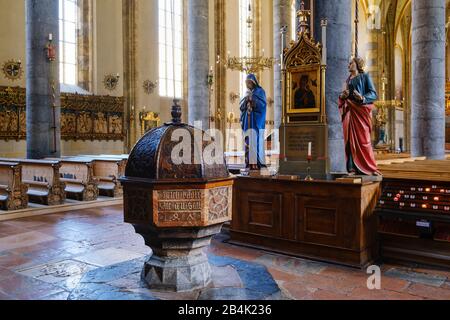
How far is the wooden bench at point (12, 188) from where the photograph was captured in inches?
326

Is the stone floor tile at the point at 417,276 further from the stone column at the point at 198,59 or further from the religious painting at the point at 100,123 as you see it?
the religious painting at the point at 100,123

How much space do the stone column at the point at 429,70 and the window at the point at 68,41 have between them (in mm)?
11744

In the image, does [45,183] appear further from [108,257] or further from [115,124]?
[115,124]

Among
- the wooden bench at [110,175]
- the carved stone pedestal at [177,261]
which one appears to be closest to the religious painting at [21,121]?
the wooden bench at [110,175]

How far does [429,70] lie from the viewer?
1095cm

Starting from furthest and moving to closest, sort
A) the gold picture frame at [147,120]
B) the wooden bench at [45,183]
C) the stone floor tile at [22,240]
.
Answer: the gold picture frame at [147,120] < the wooden bench at [45,183] < the stone floor tile at [22,240]

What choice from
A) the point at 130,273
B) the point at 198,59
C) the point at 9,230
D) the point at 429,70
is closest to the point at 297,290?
the point at 130,273

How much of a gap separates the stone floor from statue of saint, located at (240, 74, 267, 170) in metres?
1.43

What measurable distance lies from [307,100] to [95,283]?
13.1 feet

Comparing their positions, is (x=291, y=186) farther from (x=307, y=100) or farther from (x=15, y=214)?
(x=15, y=214)

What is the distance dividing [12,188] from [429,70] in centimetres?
978

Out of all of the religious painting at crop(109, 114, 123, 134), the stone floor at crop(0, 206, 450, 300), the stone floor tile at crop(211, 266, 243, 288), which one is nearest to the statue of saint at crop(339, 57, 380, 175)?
the stone floor at crop(0, 206, 450, 300)

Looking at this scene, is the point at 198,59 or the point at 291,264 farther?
the point at 198,59

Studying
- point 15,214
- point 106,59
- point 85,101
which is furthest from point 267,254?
point 106,59
